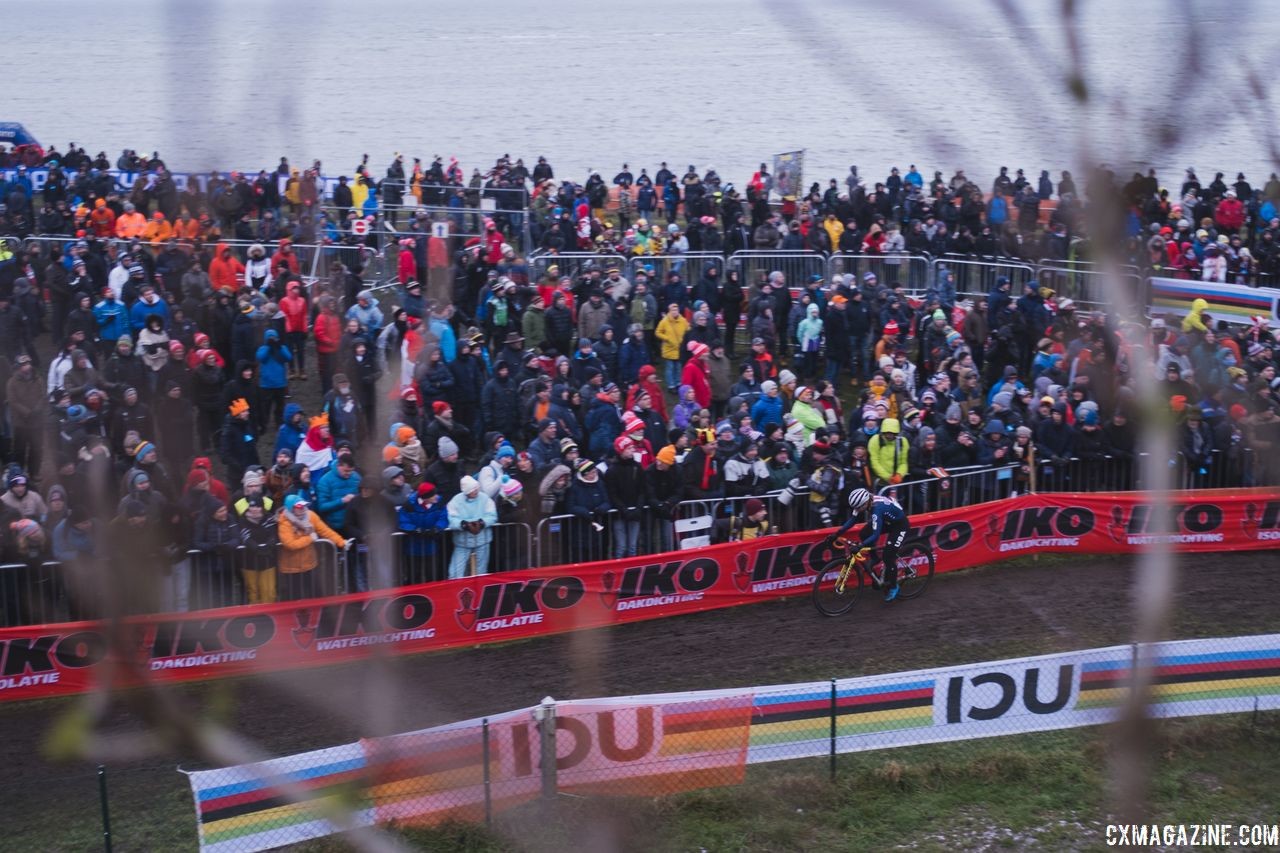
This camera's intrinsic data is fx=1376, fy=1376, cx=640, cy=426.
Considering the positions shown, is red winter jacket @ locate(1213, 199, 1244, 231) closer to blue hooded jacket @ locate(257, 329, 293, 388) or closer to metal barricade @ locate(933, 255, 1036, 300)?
metal barricade @ locate(933, 255, 1036, 300)

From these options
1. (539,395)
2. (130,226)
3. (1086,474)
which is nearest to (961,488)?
(1086,474)

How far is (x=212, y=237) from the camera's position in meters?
3.02

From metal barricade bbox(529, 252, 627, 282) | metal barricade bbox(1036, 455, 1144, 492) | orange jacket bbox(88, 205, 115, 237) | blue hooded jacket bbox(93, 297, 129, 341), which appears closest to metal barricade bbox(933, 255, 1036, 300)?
metal barricade bbox(529, 252, 627, 282)

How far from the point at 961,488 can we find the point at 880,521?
1.97 m

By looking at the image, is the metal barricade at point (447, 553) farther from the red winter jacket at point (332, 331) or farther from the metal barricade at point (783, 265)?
the metal barricade at point (783, 265)

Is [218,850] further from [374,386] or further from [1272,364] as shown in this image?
[1272,364]

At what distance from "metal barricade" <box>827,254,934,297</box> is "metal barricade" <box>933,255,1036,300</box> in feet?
0.94

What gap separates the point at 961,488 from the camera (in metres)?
14.8

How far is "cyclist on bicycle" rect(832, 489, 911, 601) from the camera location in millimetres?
13258

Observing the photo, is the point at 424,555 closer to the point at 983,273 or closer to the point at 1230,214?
the point at 983,273

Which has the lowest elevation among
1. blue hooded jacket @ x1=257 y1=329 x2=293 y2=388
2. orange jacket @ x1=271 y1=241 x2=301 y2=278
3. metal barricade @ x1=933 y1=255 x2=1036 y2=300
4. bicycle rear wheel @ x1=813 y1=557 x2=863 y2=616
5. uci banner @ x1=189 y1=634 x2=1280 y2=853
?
uci banner @ x1=189 y1=634 x2=1280 y2=853

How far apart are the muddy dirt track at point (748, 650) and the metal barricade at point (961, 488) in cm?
80

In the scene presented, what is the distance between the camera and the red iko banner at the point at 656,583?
11.4 m

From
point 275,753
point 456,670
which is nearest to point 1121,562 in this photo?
point 456,670
